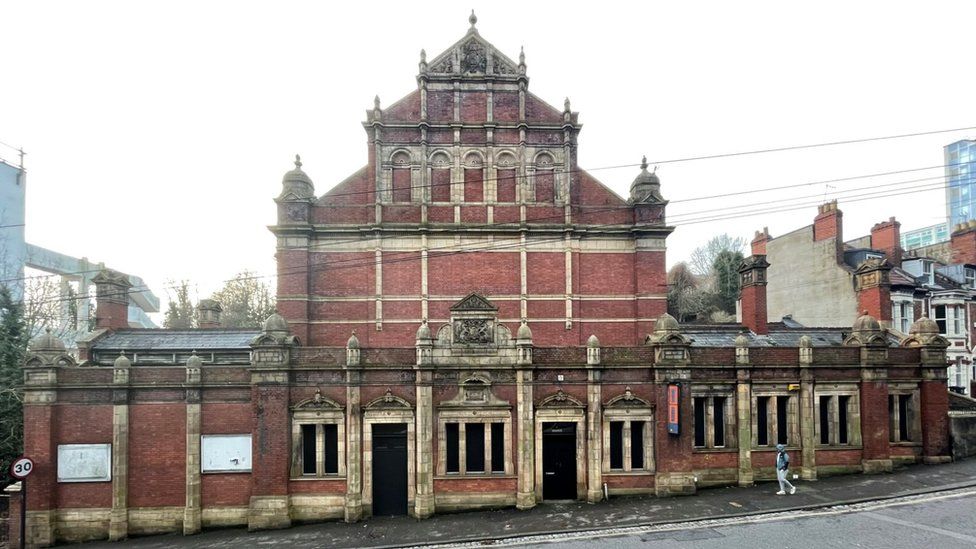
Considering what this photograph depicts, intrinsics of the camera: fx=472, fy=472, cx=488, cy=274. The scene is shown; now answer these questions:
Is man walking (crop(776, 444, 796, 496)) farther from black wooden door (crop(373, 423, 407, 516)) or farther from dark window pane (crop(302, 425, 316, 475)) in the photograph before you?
dark window pane (crop(302, 425, 316, 475))

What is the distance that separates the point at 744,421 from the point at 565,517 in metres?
7.95

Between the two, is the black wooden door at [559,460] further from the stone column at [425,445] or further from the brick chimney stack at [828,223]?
the brick chimney stack at [828,223]

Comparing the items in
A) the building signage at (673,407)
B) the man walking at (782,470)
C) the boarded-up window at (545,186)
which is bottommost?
the man walking at (782,470)

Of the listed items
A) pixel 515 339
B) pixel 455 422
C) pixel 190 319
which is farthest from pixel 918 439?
pixel 190 319

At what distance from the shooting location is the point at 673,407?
56.0 ft

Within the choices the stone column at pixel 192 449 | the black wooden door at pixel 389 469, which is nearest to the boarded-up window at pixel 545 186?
the black wooden door at pixel 389 469

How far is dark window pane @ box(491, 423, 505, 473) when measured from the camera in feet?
56.5

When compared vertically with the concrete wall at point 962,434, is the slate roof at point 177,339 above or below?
above

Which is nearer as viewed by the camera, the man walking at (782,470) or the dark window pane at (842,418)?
the man walking at (782,470)

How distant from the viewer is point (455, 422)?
17078 millimetres

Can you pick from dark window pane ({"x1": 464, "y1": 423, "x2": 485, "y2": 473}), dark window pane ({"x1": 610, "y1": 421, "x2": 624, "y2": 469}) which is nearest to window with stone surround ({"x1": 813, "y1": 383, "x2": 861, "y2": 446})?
dark window pane ({"x1": 610, "y1": 421, "x2": 624, "y2": 469})

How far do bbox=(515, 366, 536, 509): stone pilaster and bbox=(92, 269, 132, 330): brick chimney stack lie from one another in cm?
1901

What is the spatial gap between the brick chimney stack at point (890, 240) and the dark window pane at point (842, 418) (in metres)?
17.3

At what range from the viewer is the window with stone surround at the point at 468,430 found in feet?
55.8
